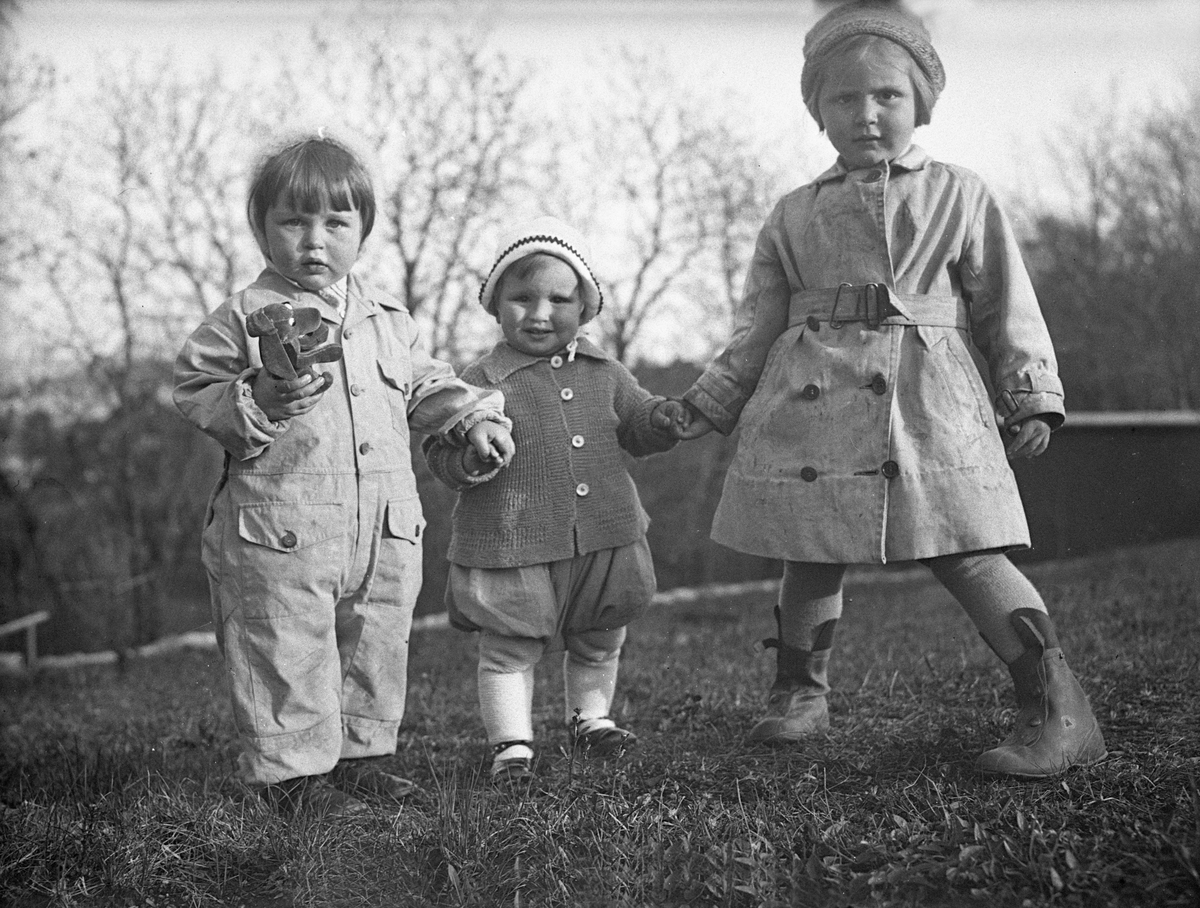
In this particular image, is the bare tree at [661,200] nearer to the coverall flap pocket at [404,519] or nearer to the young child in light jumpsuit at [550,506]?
the young child in light jumpsuit at [550,506]

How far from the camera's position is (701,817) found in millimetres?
2359

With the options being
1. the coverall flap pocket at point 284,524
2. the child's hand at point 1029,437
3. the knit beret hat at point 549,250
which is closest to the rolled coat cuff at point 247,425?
the coverall flap pocket at point 284,524

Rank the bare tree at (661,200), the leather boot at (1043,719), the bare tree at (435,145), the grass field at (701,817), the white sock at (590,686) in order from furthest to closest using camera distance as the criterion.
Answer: the bare tree at (435,145), the bare tree at (661,200), the white sock at (590,686), the leather boot at (1043,719), the grass field at (701,817)

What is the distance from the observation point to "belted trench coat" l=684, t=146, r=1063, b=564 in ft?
9.23

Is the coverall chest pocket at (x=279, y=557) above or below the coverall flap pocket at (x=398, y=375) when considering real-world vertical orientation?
below

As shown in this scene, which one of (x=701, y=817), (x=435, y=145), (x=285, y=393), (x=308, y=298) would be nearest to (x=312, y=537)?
(x=285, y=393)

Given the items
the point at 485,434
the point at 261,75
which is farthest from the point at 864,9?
the point at 261,75

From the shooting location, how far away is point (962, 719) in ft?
10.2

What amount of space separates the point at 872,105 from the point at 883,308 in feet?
1.73

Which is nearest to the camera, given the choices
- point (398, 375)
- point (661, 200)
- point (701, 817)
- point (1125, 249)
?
point (701, 817)

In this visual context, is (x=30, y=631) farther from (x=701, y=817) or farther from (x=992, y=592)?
(x=992, y=592)

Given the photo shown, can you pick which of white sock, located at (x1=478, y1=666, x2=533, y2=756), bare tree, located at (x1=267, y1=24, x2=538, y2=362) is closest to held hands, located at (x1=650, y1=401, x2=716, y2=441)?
white sock, located at (x1=478, y1=666, x2=533, y2=756)

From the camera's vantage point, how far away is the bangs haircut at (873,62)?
2.92m

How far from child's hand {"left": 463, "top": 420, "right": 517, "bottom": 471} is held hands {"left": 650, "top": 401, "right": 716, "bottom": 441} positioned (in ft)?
1.44
